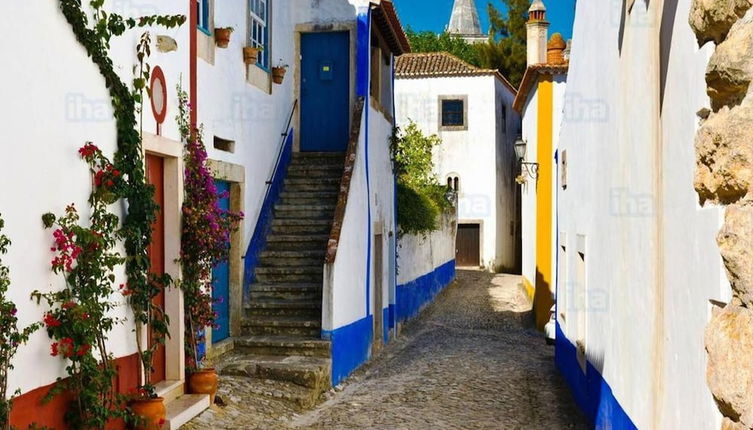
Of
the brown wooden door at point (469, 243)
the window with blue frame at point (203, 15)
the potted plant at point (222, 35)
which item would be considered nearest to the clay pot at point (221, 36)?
the potted plant at point (222, 35)

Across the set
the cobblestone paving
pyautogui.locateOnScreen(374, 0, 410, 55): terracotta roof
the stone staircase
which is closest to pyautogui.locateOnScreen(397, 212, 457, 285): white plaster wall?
the cobblestone paving

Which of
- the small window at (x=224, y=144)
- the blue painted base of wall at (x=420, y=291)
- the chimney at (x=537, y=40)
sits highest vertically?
the chimney at (x=537, y=40)

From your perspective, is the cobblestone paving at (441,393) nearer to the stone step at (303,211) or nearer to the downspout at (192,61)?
the stone step at (303,211)

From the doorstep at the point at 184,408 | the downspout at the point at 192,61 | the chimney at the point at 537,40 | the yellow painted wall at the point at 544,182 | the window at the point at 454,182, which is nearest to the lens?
the doorstep at the point at 184,408

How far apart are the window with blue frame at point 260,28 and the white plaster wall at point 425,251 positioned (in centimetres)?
634

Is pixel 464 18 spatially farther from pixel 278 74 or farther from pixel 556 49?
pixel 278 74

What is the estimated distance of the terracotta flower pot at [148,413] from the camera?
625 centimetres

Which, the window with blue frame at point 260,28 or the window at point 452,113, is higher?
the window at point 452,113

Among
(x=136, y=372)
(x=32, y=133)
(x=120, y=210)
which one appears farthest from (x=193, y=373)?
(x=32, y=133)

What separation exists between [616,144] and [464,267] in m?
23.5

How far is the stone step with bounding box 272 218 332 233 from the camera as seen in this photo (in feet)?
36.9

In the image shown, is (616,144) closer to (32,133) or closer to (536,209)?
(32,133)

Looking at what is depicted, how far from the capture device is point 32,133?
518 centimetres

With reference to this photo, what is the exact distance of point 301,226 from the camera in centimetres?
1132
